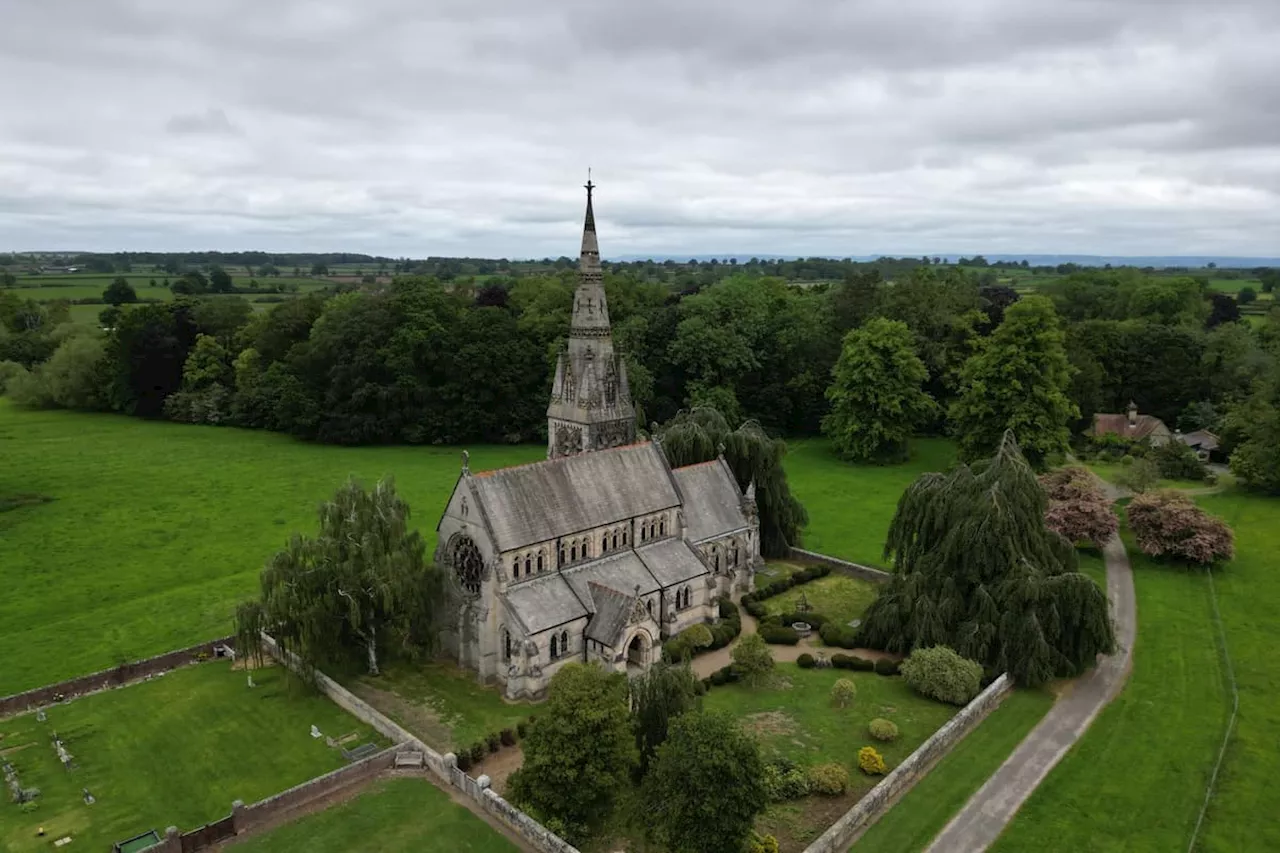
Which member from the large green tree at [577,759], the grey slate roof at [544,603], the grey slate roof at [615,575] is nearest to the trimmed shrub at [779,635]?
the grey slate roof at [615,575]

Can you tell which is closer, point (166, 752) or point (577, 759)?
point (577, 759)

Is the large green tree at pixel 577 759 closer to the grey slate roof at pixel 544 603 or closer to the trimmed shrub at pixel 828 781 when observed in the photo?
the trimmed shrub at pixel 828 781

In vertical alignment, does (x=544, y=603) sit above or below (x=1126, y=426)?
above

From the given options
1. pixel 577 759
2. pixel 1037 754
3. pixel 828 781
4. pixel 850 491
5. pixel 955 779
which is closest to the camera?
pixel 577 759

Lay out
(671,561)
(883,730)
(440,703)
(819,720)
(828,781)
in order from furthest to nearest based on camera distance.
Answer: (671,561) → (440,703) → (819,720) → (883,730) → (828,781)

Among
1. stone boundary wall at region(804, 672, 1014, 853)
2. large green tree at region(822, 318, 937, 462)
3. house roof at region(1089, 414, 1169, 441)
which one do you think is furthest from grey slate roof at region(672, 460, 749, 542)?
house roof at region(1089, 414, 1169, 441)

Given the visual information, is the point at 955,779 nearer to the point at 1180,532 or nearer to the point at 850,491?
the point at 1180,532

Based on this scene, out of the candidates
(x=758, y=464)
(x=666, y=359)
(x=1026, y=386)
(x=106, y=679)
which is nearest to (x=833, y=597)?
(x=758, y=464)
